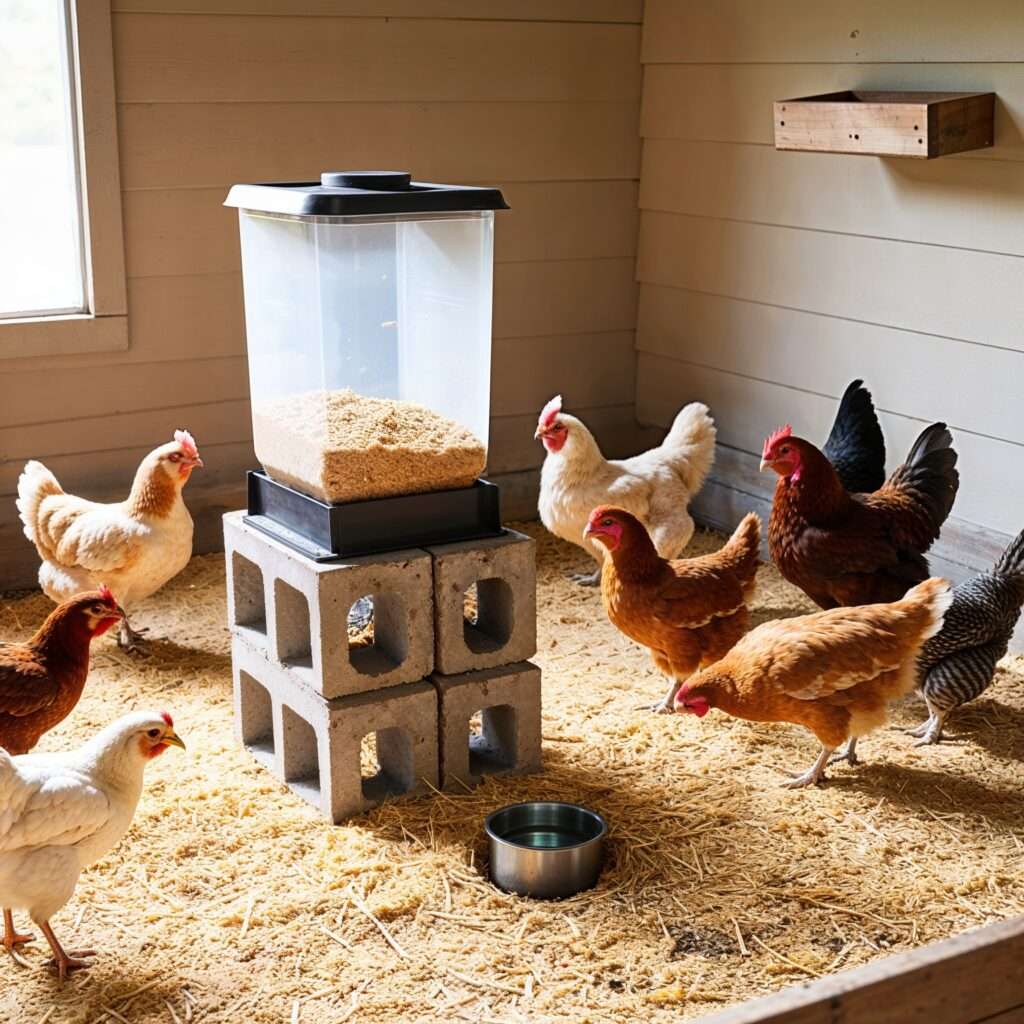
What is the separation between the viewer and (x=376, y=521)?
2.97 metres

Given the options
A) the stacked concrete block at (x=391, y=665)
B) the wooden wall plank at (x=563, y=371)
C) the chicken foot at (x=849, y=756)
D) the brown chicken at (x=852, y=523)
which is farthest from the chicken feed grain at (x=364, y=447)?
the wooden wall plank at (x=563, y=371)

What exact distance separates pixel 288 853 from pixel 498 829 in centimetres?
46

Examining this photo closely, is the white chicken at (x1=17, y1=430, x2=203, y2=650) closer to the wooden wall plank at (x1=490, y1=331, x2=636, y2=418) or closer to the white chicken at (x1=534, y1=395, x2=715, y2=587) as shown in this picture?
the white chicken at (x1=534, y1=395, x2=715, y2=587)

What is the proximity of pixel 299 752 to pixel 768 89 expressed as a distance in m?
2.94

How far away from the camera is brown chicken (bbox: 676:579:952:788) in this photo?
3.01 metres

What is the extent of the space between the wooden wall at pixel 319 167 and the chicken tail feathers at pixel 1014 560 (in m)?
2.31

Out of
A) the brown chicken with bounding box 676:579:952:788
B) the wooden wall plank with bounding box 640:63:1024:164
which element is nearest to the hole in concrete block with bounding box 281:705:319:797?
the brown chicken with bounding box 676:579:952:788

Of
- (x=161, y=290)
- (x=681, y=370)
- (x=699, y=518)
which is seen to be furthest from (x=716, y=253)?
(x=161, y=290)

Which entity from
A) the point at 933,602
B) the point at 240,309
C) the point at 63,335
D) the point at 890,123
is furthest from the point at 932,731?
the point at 63,335

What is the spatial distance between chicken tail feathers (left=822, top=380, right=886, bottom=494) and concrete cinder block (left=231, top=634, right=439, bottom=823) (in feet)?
5.56

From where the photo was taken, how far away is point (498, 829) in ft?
9.28

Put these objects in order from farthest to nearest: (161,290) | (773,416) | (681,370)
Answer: (681,370), (773,416), (161,290)

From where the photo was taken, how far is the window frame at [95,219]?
4.20 meters

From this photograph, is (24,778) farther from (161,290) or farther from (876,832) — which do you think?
(161,290)
